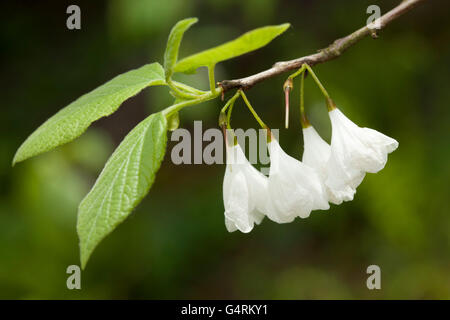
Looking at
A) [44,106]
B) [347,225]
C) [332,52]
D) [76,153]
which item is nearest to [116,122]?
[44,106]

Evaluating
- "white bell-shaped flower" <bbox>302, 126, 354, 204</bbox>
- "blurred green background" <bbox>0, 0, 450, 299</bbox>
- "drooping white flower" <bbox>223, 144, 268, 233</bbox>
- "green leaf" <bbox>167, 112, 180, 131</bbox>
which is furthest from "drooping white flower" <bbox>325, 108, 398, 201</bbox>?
"blurred green background" <bbox>0, 0, 450, 299</bbox>

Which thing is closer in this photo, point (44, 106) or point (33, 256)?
point (33, 256)

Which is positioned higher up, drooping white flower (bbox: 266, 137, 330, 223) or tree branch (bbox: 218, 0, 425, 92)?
tree branch (bbox: 218, 0, 425, 92)

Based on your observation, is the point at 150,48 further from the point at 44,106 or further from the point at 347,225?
the point at 347,225

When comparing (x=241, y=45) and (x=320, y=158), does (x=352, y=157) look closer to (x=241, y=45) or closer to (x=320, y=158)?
(x=320, y=158)

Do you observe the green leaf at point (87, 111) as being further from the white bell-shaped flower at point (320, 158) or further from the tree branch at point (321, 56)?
the white bell-shaped flower at point (320, 158)

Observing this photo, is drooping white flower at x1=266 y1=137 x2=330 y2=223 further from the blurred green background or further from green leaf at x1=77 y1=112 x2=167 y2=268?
the blurred green background

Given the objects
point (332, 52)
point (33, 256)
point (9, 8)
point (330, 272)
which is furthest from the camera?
point (9, 8)
